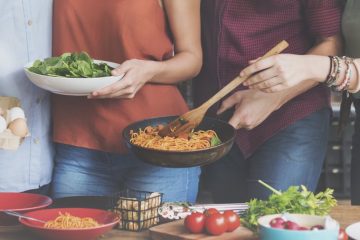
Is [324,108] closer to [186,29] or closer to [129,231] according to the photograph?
[186,29]

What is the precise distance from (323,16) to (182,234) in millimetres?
1018

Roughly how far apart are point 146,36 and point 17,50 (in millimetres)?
452

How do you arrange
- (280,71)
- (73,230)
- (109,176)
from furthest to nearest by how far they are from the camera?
1. (109,176)
2. (280,71)
3. (73,230)

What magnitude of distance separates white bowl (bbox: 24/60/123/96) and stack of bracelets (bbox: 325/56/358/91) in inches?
27.6

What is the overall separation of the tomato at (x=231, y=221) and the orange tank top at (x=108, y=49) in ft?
2.35

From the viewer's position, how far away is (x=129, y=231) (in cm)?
228

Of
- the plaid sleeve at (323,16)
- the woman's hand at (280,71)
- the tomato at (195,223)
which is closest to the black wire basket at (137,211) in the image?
the tomato at (195,223)

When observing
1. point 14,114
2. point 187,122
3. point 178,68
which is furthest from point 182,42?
point 14,114

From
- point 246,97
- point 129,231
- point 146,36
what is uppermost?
point 146,36

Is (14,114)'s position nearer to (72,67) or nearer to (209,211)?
(72,67)

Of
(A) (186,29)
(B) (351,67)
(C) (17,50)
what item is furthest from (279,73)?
(C) (17,50)

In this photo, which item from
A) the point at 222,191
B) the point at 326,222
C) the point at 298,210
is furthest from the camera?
the point at 222,191

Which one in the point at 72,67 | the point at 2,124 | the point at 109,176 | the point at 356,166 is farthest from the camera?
the point at 356,166

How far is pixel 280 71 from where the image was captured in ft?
8.07
